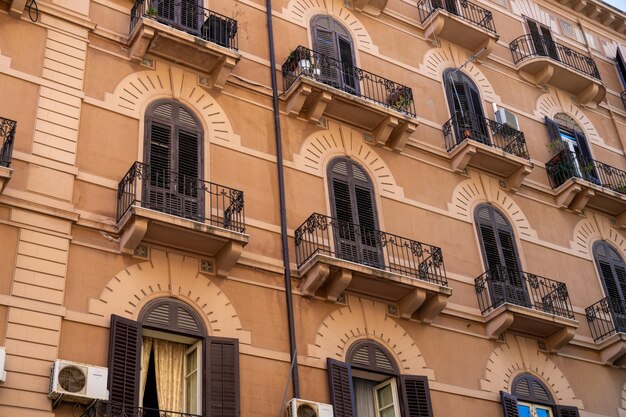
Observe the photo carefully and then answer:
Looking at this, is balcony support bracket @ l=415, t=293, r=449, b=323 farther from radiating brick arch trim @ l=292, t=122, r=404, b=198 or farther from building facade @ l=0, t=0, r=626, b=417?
radiating brick arch trim @ l=292, t=122, r=404, b=198

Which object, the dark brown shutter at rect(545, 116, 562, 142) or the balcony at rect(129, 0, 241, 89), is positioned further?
Answer: the dark brown shutter at rect(545, 116, 562, 142)

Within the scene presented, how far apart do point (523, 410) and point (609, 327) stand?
4.13 metres

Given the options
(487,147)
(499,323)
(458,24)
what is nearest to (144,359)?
(499,323)

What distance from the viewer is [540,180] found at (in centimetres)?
2422

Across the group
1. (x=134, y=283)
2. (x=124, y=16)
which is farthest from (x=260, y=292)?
(x=124, y=16)

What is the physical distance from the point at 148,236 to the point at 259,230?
8.48 feet

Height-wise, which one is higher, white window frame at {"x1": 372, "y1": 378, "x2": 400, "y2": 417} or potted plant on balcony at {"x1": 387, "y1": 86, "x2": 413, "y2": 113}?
potted plant on balcony at {"x1": 387, "y1": 86, "x2": 413, "y2": 113}

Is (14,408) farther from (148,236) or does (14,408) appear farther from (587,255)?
(587,255)

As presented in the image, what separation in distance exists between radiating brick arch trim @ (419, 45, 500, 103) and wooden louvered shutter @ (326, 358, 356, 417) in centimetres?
983

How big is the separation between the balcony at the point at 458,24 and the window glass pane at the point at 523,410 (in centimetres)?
1050

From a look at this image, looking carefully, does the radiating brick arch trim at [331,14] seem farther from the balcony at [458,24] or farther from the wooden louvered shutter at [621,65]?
the wooden louvered shutter at [621,65]

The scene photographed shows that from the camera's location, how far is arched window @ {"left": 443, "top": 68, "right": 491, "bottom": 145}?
23.0 meters

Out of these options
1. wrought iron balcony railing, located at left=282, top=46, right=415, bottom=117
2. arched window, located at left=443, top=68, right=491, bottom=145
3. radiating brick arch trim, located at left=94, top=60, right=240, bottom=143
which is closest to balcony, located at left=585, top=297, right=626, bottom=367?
arched window, located at left=443, top=68, right=491, bottom=145

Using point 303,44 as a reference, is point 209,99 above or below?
below
